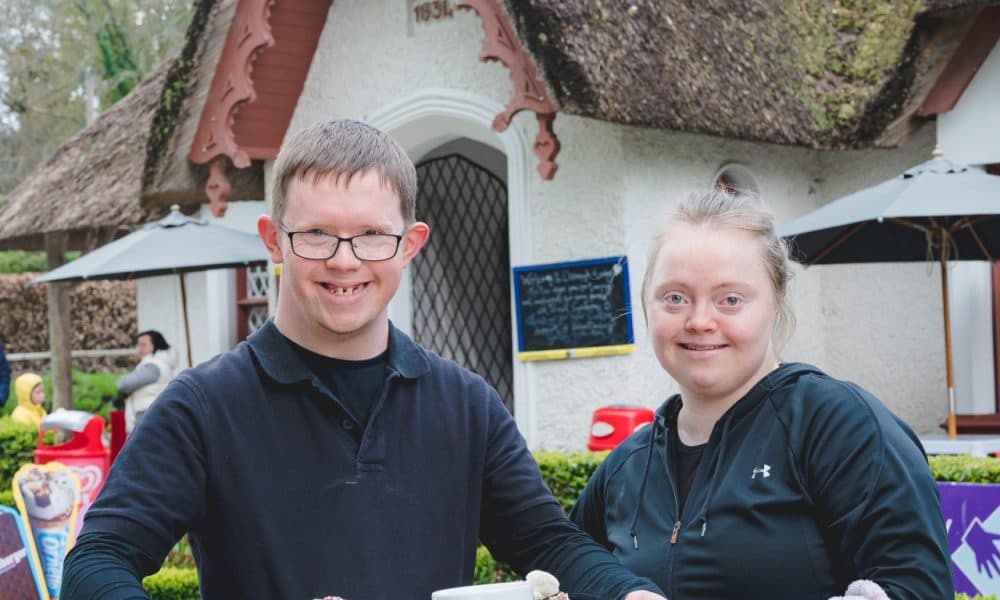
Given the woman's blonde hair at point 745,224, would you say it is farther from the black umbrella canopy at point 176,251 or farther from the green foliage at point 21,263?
the green foliage at point 21,263

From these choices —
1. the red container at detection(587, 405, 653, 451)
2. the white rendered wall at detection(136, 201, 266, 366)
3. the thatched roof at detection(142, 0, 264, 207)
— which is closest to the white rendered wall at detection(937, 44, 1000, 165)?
the red container at detection(587, 405, 653, 451)

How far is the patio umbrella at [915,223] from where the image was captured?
7621 mm

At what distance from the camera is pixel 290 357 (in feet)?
7.46

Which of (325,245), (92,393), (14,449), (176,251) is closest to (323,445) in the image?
(325,245)

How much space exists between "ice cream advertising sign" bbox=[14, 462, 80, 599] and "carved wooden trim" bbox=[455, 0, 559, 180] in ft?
12.4

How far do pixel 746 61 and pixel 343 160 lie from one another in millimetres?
8181

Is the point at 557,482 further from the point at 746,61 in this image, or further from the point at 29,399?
the point at 29,399

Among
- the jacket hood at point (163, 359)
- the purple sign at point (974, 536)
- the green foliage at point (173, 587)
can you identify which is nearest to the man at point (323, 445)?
the purple sign at point (974, 536)

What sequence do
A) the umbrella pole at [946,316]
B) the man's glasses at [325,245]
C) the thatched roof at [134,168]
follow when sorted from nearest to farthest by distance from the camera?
the man's glasses at [325,245] < the umbrella pole at [946,316] < the thatched roof at [134,168]

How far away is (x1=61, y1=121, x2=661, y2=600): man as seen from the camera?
2.14 meters

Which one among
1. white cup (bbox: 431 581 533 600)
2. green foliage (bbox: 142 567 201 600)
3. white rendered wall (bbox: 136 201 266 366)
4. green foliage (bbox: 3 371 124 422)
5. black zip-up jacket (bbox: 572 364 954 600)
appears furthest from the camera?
green foliage (bbox: 3 371 124 422)

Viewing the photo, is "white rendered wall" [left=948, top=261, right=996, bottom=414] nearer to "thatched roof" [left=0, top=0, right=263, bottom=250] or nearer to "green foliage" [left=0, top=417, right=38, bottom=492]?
"thatched roof" [left=0, top=0, right=263, bottom=250]

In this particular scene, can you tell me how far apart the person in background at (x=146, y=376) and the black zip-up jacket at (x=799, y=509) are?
31.8 ft

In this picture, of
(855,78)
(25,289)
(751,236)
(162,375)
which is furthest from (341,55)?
(25,289)
